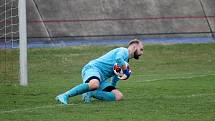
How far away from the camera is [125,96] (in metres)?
13.7

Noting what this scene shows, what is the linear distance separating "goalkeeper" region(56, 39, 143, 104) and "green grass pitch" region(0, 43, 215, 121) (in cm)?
18

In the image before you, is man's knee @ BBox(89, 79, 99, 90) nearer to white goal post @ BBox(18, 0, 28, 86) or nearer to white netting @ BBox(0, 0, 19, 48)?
white goal post @ BBox(18, 0, 28, 86)

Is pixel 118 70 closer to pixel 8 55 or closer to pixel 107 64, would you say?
pixel 107 64

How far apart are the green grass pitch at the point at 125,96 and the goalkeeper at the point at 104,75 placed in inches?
7.0

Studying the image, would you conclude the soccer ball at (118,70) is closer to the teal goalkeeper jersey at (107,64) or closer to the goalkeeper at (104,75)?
the goalkeeper at (104,75)

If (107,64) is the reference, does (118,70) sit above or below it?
→ below

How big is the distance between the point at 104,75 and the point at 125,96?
1.29 metres

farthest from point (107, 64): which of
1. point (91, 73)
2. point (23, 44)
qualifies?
point (23, 44)

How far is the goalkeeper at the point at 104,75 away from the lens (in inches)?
474

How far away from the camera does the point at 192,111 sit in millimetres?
10969

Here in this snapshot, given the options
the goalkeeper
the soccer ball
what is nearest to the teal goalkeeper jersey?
the goalkeeper

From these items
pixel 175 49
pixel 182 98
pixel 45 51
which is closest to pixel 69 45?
pixel 45 51

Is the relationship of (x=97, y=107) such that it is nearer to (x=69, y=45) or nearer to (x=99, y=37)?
(x=69, y=45)

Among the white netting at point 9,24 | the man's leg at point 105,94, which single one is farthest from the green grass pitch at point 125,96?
the white netting at point 9,24
